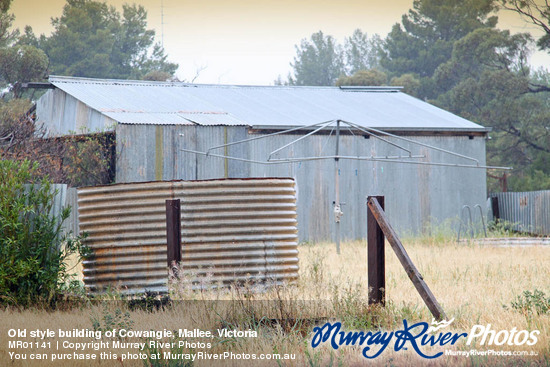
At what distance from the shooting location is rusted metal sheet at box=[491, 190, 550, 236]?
26.4 m

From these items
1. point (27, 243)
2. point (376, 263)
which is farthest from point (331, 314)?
point (27, 243)

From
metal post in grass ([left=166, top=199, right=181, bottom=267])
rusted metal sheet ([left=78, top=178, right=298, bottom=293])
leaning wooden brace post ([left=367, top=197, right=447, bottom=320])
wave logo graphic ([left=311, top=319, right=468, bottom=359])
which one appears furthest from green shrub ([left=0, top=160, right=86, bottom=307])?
leaning wooden brace post ([left=367, top=197, right=447, bottom=320])

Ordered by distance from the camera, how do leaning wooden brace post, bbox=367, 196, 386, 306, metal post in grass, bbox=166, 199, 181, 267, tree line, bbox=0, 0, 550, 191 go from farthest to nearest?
1. tree line, bbox=0, 0, 550, 191
2. metal post in grass, bbox=166, 199, 181, 267
3. leaning wooden brace post, bbox=367, 196, 386, 306

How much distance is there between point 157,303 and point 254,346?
250cm

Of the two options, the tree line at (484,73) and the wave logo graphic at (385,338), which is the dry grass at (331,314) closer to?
the wave logo graphic at (385,338)

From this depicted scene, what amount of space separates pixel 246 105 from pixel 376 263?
679 inches

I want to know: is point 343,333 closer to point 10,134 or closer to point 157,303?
point 157,303

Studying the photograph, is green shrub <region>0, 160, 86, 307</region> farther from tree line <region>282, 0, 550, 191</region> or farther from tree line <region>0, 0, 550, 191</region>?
tree line <region>282, 0, 550, 191</region>

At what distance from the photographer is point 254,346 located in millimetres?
7164

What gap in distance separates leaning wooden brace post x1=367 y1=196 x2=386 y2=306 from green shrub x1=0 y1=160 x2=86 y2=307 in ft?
13.2

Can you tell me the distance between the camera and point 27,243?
975 cm

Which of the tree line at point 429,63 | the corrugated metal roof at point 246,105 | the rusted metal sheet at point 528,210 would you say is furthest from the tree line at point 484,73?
the corrugated metal roof at point 246,105

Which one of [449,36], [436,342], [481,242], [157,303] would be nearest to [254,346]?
[436,342]

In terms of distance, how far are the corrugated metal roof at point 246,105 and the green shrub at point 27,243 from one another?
1067 centimetres
